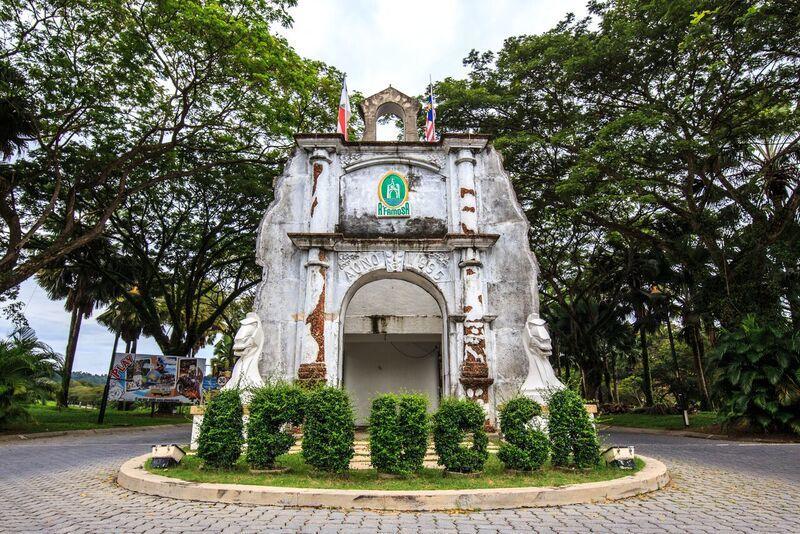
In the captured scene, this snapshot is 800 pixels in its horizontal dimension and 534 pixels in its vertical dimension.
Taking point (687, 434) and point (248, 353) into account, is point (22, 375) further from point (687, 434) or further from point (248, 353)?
point (687, 434)

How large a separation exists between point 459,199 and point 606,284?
1816cm

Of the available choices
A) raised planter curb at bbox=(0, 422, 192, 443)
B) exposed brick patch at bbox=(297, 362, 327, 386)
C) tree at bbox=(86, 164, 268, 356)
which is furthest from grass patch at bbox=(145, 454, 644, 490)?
tree at bbox=(86, 164, 268, 356)

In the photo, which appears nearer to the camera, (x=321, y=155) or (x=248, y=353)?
Answer: (x=248, y=353)

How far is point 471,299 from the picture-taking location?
39.1 feet

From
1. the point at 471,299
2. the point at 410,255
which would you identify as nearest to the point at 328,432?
the point at 471,299

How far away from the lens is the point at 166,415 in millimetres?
29125

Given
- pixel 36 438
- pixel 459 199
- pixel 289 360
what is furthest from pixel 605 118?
pixel 36 438

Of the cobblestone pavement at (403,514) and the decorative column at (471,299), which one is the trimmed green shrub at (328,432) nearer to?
the cobblestone pavement at (403,514)

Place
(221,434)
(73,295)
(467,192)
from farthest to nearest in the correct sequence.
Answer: (73,295) → (467,192) → (221,434)

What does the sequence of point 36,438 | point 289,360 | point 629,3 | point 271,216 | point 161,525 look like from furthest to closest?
1. point 629,3
2. point 36,438
3. point 271,216
4. point 289,360
5. point 161,525

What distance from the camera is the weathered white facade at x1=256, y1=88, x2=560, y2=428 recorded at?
1159 centimetres

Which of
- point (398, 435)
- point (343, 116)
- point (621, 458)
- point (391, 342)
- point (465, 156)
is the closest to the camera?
point (398, 435)

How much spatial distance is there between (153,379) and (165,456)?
14167mm

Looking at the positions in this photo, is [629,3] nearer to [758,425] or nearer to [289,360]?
[758,425]
